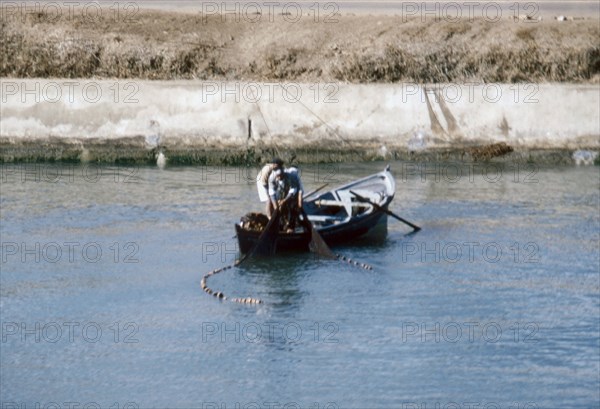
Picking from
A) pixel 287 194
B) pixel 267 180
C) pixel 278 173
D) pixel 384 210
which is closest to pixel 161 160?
pixel 384 210

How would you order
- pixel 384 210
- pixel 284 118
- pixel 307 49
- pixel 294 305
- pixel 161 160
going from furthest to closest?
pixel 307 49, pixel 161 160, pixel 284 118, pixel 384 210, pixel 294 305

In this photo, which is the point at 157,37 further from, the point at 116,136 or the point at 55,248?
the point at 55,248

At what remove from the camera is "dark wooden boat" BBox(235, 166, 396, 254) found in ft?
82.4

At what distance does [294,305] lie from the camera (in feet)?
75.0

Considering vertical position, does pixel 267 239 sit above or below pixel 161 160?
below

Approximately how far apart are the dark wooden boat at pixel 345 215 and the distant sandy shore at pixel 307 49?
7275 millimetres

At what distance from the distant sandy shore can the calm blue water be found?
420cm

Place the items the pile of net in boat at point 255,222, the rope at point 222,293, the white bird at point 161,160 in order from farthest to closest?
the white bird at point 161,160, the pile of net in boat at point 255,222, the rope at point 222,293

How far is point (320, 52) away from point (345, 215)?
8.97m

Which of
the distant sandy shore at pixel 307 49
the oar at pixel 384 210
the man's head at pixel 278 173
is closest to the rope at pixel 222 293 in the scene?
the oar at pixel 384 210

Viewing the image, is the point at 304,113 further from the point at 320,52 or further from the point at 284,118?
the point at 320,52

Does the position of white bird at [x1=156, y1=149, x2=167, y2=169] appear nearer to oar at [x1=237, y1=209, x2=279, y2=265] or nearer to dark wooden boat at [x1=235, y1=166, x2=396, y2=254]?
dark wooden boat at [x1=235, y1=166, x2=396, y2=254]

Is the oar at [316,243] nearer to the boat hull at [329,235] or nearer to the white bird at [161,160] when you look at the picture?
the boat hull at [329,235]

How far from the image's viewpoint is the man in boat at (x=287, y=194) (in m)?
24.9
